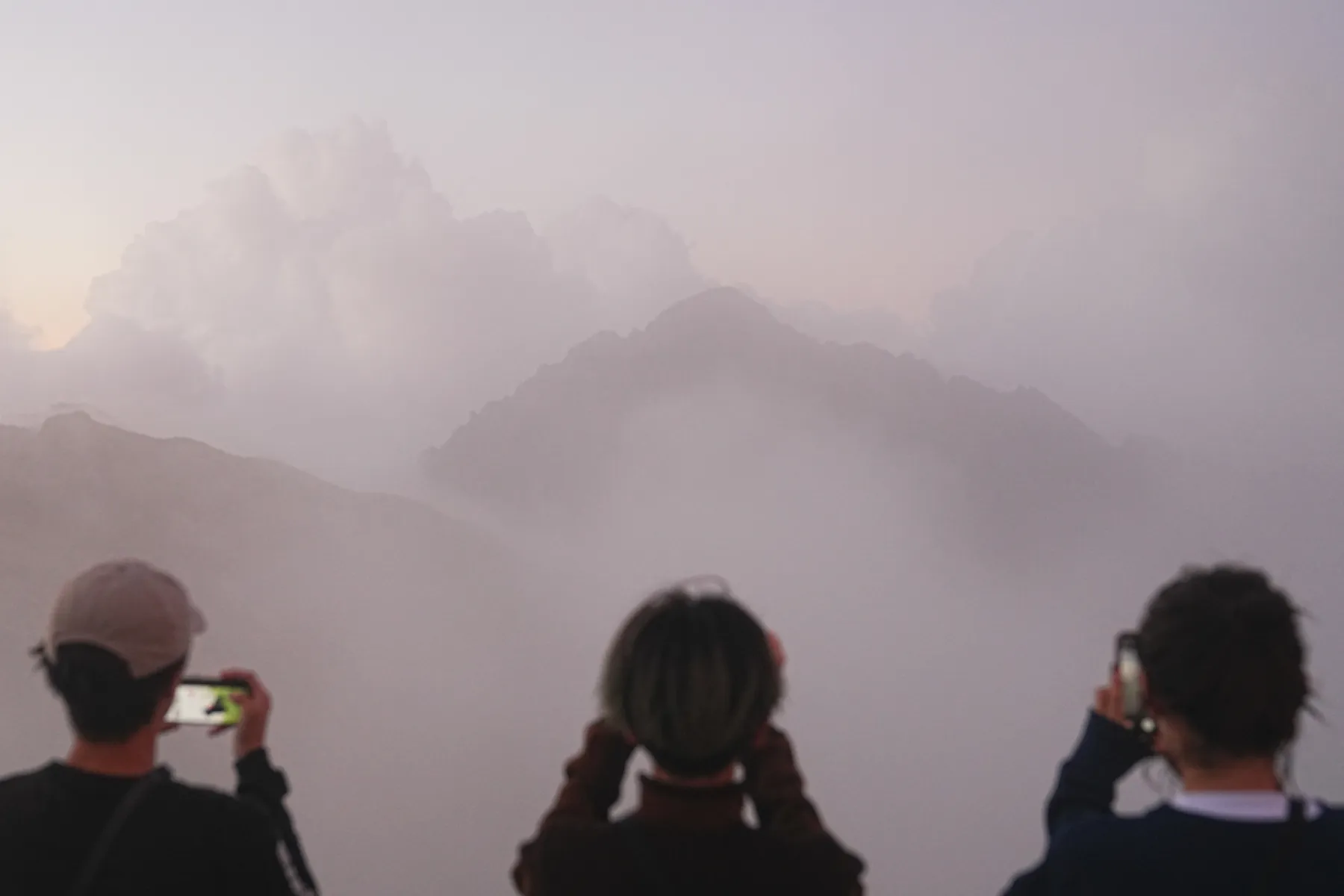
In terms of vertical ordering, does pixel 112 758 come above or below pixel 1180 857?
above

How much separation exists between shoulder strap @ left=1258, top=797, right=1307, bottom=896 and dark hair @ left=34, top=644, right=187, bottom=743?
1.29m

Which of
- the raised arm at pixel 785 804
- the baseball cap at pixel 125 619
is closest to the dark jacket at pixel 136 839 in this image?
the baseball cap at pixel 125 619

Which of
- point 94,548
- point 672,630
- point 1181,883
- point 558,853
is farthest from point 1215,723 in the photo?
point 94,548

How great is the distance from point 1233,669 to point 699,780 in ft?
2.01

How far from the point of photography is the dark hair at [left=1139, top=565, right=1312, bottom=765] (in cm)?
114

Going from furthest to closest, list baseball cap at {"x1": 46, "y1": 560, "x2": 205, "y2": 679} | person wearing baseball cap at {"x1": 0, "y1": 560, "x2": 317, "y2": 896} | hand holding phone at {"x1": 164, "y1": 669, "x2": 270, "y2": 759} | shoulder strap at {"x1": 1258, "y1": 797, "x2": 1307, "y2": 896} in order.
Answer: hand holding phone at {"x1": 164, "y1": 669, "x2": 270, "y2": 759} → baseball cap at {"x1": 46, "y1": 560, "x2": 205, "y2": 679} → person wearing baseball cap at {"x1": 0, "y1": 560, "x2": 317, "y2": 896} → shoulder strap at {"x1": 1258, "y1": 797, "x2": 1307, "y2": 896}

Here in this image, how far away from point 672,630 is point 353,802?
16.7 feet

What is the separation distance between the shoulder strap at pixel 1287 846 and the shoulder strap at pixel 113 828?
1232 millimetres

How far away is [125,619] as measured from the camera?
1276mm

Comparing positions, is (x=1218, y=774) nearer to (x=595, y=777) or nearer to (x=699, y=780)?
(x=699, y=780)

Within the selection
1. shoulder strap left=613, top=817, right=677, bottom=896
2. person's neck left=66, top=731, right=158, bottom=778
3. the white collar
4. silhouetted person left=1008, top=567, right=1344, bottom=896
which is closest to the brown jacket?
shoulder strap left=613, top=817, right=677, bottom=896

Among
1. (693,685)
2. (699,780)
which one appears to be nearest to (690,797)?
(699,780)

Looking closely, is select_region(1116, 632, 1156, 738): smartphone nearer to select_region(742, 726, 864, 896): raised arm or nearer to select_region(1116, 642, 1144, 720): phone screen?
select_region(1116, 642, 1144, 720): phone screen

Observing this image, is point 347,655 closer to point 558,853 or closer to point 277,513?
point 277,513
